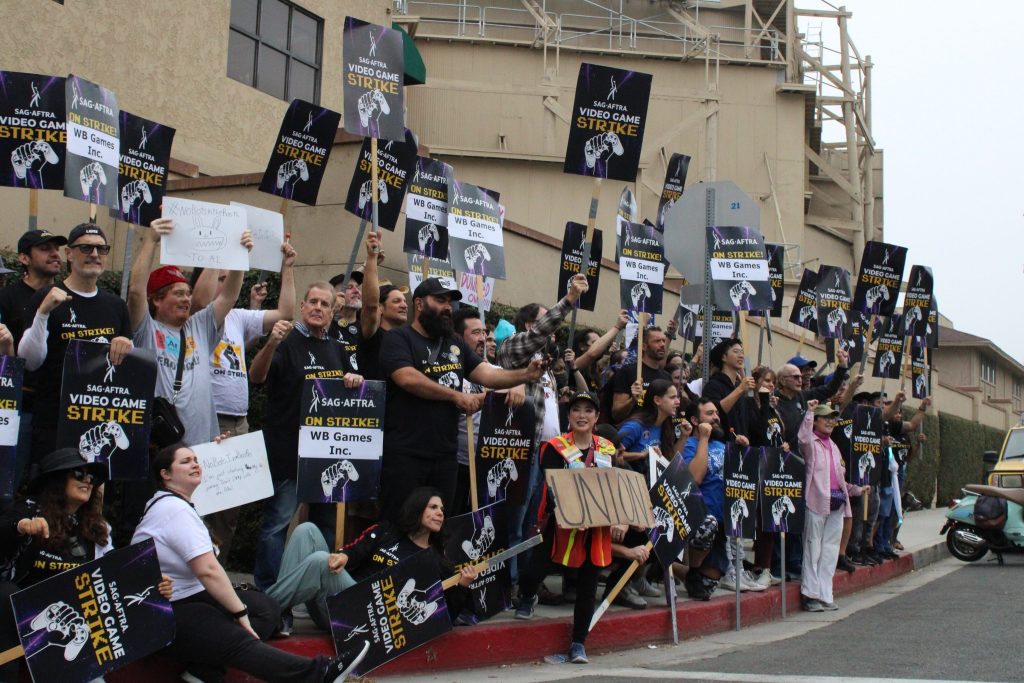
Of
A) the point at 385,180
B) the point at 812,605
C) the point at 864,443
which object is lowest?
the point at 812,605

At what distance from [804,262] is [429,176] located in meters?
23.5

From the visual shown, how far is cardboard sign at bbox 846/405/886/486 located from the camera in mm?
12883

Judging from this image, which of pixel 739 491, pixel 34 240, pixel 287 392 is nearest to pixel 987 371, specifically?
pixel 739 491

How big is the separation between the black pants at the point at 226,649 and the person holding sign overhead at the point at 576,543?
2371 mm

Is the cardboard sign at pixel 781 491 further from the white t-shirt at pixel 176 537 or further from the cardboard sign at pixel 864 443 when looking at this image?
the white t-shirt at pixel 176 537

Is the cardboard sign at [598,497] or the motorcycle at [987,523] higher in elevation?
the cardboard sign at [598,497]

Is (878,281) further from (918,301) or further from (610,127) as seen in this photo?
(610,127)

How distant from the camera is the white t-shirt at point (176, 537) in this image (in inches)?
249

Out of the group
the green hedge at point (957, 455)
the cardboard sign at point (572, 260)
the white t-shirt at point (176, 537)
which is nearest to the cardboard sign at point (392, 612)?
the white t-shirt at point (176, 537)

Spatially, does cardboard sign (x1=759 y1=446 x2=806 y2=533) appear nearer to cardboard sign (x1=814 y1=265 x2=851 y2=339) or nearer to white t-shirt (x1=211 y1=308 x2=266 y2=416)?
white t-shirt (x1=211 y1=308 x2=266 y2=416)

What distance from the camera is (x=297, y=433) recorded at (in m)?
7.95

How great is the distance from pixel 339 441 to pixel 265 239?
1533mm

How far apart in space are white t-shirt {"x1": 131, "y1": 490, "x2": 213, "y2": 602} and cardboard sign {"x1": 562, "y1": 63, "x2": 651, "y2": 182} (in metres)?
5.46

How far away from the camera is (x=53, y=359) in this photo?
6.91 m
